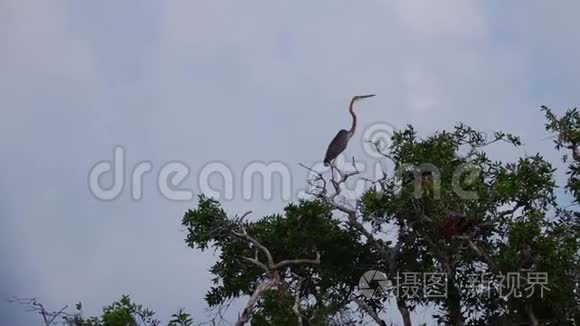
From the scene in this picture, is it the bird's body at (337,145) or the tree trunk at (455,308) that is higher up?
the bird's body at (337,145)

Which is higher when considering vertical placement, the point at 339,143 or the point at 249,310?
the point at 339,143

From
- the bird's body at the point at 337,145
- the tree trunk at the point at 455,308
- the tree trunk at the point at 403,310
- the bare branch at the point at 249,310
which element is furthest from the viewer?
the bird's body at the point at 337,145

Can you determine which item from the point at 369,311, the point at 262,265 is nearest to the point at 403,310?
the point at 369,311

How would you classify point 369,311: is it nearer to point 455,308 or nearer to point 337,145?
point 455,308

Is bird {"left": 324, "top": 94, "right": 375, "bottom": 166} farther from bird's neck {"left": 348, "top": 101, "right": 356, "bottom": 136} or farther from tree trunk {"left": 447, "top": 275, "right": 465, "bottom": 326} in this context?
tree trunk {"left": 447, "top": 275, "right": 465, "bottom": 326}

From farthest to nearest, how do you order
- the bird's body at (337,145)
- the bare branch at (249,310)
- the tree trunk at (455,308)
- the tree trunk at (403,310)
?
the bird's body at (337,145) → the tree trunk at (403,310) → the tree trunk at (455,308) → the bare branch at (249,310)

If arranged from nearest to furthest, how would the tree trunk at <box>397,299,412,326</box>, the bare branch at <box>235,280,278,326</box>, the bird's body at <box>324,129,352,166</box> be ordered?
the bare branch at <box>235,280,278,326</box>, the tree trunk at <box>397,299,412,326</box>, the bird's body at <box>324,129,352,166</box>

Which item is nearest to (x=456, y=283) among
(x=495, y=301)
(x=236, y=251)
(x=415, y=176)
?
(x=495, y=301)

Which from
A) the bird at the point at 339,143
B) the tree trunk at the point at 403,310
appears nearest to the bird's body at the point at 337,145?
the bird at the point at 339,143

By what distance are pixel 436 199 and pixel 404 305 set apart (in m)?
1.37

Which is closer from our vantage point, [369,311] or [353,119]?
[369,311]

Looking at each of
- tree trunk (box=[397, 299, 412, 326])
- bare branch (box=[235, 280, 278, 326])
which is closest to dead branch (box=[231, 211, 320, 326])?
Answer: bare branch (box=[235, 280, 278, 326])

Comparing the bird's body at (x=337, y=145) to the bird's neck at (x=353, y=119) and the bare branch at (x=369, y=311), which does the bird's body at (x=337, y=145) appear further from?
the bare branch at (x=369, y=311)

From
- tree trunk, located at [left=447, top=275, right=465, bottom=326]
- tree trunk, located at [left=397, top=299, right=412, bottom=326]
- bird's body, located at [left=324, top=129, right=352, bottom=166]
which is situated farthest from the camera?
bird's body, located at [left=324, top=129, right=352, bottom=166]
